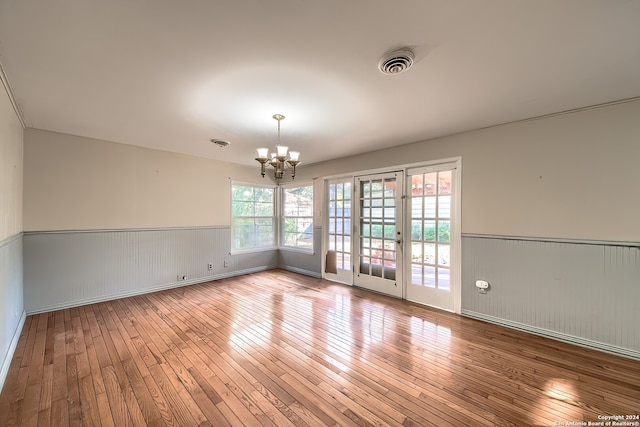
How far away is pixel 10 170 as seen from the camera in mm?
2432

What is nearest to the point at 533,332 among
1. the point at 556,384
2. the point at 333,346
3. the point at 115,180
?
the point at 556,384

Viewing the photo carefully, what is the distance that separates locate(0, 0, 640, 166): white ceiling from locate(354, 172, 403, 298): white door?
1.33m

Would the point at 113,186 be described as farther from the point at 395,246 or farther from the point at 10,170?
the point at 395,246

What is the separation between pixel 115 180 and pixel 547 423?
560 cm

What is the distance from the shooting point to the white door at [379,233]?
3971 millimetres

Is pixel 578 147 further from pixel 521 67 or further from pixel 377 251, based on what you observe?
pixel 377 251

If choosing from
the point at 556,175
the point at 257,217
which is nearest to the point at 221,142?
the point at 257,217

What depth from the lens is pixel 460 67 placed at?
187 cm

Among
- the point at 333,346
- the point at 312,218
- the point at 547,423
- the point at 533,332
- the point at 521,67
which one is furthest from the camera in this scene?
the point at 312,218

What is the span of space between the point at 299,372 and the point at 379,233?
267 centimetres

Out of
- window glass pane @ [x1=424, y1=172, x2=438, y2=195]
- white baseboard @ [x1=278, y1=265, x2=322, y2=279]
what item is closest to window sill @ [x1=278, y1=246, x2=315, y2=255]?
white baseboard @ [x1=278, y1=265, x2=322, y2=279]

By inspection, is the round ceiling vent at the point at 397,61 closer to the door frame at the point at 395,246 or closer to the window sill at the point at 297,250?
the door frame at the point at 395,246

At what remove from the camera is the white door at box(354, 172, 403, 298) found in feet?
13.0

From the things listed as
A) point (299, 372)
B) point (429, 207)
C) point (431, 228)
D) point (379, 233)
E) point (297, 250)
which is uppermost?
point (429, 207)
